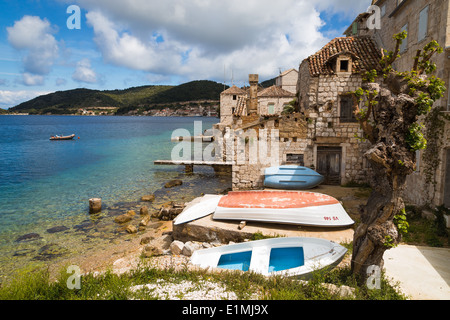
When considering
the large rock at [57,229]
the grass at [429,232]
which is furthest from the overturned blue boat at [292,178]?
the large rock at [57,229]

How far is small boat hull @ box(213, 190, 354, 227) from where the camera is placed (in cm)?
951

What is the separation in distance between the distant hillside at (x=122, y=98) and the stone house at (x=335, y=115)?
502ft

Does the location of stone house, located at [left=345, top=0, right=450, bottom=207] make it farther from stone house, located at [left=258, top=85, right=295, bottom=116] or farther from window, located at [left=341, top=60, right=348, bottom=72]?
stone house, located at [left=258, top=85, right=295, bottom=116]

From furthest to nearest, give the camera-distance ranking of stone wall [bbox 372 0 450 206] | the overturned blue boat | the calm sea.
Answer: the overturned blue boat, the calm sea, stone wall [bbox 372 0 450 206]

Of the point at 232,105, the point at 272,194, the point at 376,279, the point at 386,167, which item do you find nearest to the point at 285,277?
the point at 376,279

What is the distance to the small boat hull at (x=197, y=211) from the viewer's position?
1081cm

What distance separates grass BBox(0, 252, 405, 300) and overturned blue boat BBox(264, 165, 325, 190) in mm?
7727

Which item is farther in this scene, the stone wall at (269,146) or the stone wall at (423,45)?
the stone wall at (269,146)

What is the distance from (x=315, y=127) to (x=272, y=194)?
551cm

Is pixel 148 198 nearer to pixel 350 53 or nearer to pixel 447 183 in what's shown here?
pixel 350 53

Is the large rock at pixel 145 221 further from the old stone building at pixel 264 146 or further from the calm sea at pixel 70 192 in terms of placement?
the old stone building at pixel 264 146

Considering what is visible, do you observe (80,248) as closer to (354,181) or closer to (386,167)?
(386,167)

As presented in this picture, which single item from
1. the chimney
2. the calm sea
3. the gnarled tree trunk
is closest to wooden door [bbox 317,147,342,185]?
the chimney

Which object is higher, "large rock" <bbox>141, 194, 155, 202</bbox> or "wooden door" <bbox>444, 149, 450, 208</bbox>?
"wooden door" <bbox>444, 149, 450, 208</bbox>
